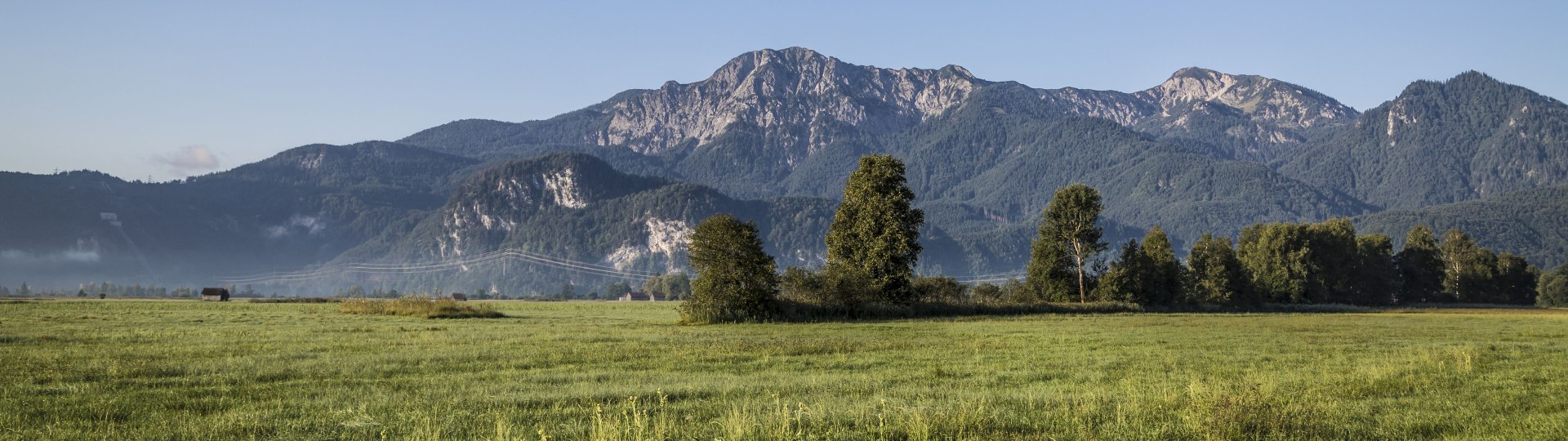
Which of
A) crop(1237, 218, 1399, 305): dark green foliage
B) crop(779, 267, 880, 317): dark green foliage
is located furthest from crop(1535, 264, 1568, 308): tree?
crop(779, 267, 880, 317): dark green foliage

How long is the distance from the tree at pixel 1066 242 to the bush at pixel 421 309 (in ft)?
136

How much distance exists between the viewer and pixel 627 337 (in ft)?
112

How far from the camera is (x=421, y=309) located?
57531 millimetres

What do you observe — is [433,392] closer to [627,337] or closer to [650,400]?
[650,400]

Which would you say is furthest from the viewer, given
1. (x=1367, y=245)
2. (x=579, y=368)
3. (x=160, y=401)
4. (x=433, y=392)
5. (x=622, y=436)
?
(x=1367, y=245)

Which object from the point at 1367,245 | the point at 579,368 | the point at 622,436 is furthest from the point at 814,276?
the point at 1367,245

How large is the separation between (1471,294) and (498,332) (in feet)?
433

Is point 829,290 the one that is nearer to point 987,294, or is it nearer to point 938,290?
point 938,290

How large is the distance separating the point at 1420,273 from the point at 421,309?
403 feet

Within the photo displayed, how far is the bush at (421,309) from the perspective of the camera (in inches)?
2247

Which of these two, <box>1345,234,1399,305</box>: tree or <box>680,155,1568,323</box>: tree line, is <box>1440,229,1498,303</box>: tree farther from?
<box>1345,234,1399,305</box>: tree

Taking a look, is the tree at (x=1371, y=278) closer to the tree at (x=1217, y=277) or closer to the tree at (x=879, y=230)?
the tree at (x=1217, y=277)

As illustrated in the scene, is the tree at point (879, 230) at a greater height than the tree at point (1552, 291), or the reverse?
the tree at point (879, 230)

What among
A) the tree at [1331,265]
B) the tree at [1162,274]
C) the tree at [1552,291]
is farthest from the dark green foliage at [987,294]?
the tree at [1552,291]
